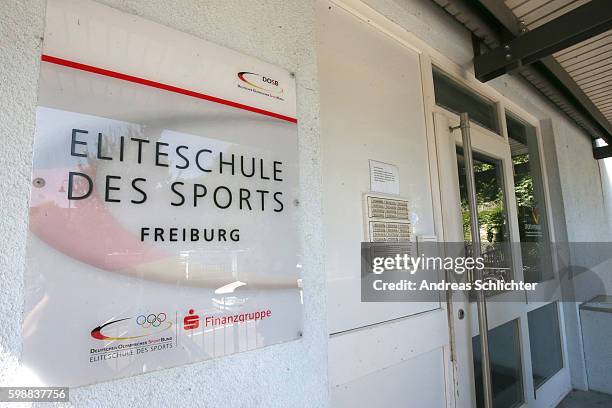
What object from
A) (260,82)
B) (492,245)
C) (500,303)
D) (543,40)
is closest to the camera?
(260,82)

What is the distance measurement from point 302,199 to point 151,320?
54 centimetres

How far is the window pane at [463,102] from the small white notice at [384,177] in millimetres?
706

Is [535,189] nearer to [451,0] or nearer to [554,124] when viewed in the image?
[554,124]

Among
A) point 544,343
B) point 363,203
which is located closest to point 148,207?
point 363,203

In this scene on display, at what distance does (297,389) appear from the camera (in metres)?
0.97

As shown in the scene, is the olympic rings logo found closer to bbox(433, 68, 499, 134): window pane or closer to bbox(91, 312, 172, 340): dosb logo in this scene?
bbox(91, 312, 172, 340): dosb logo

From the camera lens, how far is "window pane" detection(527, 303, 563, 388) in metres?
2.49

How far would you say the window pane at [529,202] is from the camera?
2.57 m

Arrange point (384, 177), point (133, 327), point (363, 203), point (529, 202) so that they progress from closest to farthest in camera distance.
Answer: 1. point (133, 327)
2. point (363, 203)
3. point (384, 177)
4. point (529, 202)

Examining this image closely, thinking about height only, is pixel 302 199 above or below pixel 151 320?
above

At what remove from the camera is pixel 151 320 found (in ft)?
2.40

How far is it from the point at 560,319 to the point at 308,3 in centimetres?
333

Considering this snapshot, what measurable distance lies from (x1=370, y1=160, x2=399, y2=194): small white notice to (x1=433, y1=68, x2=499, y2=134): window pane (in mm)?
706

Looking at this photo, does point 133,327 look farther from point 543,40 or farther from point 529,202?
point 529,202
